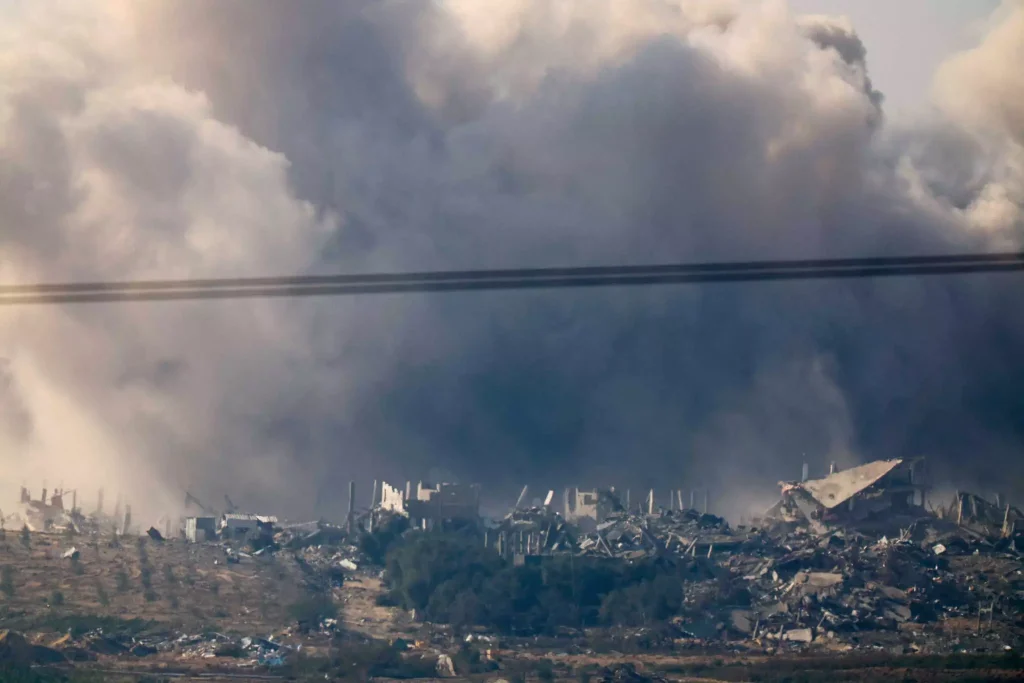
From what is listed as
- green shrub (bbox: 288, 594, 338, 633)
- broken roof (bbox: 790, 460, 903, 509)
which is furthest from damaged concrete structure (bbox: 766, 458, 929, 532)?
green shrub (bbox: 288, 594, 338, 633)

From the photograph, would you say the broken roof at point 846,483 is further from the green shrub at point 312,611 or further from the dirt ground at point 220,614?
the green shrub at point 312,611

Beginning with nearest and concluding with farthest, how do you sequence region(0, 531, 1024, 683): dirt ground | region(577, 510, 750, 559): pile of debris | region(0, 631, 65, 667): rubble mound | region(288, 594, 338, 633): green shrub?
region(0, 631, 65, 667): rubble mound, region(0, 531, 1024, 683): dirt ground, region(288, 594, 338, 633): green shrub, region(577, 510, 750, 559): pile of debris

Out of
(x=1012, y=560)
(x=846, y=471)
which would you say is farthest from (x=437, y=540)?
(x=1012, y=560)

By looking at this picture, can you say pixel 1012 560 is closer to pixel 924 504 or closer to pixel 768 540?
pixel 924 504

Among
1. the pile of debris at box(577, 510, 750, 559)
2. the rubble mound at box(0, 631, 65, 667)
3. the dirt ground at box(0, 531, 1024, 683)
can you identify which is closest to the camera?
the rubble mound at box(0, 631, 65, 667)

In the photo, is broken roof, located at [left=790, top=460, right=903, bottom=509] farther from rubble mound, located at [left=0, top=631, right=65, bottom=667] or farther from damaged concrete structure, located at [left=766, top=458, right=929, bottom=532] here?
rubble mound, located at [left=0, top=631, right=65, bottom=667]

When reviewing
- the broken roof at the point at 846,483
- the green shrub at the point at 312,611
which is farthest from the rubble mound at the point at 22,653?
the broken roof at the point at 846,483

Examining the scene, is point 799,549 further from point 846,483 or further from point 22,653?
point 22,653

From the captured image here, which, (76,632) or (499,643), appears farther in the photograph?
(499,643)

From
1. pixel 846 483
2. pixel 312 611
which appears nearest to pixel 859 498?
pixel 846 483
